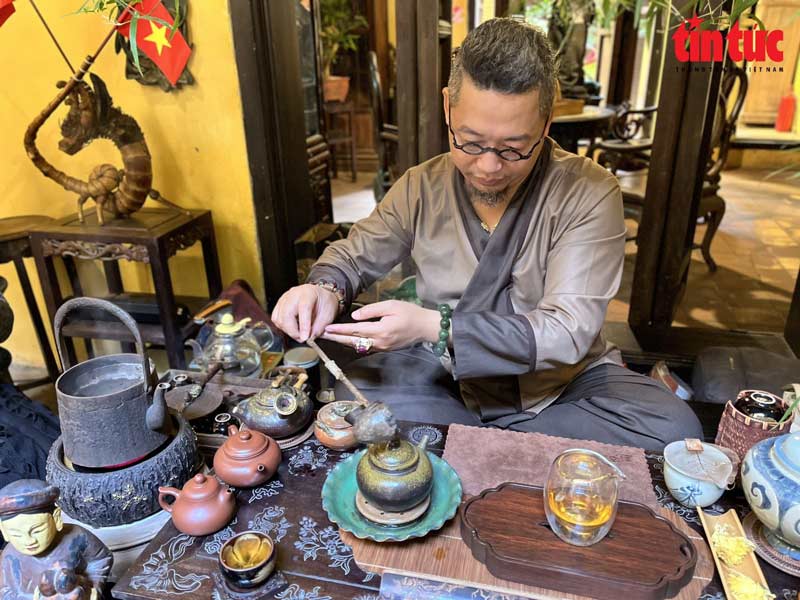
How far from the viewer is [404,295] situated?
2682 mm

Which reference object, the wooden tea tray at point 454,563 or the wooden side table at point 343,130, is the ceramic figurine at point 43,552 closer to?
the wooden tea tray at point 454,563

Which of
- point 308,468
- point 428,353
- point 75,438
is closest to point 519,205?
point 428,353

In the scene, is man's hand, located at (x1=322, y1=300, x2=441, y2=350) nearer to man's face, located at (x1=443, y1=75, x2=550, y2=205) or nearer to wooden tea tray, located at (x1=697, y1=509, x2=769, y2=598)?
man's face, located at (x1=443, y1=75, x2=550, y2=205)

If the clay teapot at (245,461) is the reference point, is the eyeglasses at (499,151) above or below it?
above

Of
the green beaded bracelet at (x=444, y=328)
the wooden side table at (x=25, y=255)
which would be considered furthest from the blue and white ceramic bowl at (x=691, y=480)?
the wooden side table at (x=25, y=255)

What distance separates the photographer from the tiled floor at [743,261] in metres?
3.81

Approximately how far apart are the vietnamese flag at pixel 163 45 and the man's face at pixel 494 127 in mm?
1359

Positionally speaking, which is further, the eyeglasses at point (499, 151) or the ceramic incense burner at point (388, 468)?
the eyeglasses at point (499, 151)

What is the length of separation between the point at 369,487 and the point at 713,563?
69 cm

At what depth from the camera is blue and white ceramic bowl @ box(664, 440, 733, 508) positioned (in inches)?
51.1

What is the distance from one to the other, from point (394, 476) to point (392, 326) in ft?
1.34

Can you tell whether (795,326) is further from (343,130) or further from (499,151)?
(343,130)

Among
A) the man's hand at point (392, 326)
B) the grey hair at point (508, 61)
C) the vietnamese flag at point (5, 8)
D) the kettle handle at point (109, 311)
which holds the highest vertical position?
the vietnamese flag at point (5, 8)

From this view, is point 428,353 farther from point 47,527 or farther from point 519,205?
point 47,527
